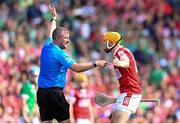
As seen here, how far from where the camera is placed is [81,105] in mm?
21672

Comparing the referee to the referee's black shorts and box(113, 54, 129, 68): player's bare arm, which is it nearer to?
the referee's black shorts

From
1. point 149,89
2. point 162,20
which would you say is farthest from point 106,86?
point 162,20

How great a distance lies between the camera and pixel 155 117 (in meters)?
25.8

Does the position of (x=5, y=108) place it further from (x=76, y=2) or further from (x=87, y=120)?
(x=76, y=2)

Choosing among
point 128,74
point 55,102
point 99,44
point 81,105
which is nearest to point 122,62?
point 128,74

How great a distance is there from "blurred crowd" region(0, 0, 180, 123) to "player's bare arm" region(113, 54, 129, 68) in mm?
5059

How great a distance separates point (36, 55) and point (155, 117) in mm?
3528

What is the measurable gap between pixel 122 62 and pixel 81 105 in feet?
16.7

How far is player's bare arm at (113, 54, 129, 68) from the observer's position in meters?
16.6

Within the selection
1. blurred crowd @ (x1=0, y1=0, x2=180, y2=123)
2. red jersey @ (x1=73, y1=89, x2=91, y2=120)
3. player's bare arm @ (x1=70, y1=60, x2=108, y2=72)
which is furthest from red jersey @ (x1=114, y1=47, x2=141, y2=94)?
blurred crowd @ (x1=0, y1=0, x2=180, y2=123)

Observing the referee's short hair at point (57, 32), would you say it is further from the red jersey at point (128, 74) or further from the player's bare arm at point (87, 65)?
the red jersey at point (128, 74)

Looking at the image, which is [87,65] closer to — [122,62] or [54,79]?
[122,62]

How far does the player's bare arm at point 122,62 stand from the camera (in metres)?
16.6

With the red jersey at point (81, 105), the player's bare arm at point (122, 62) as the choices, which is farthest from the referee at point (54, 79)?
the red jersey at point (81, 105)
